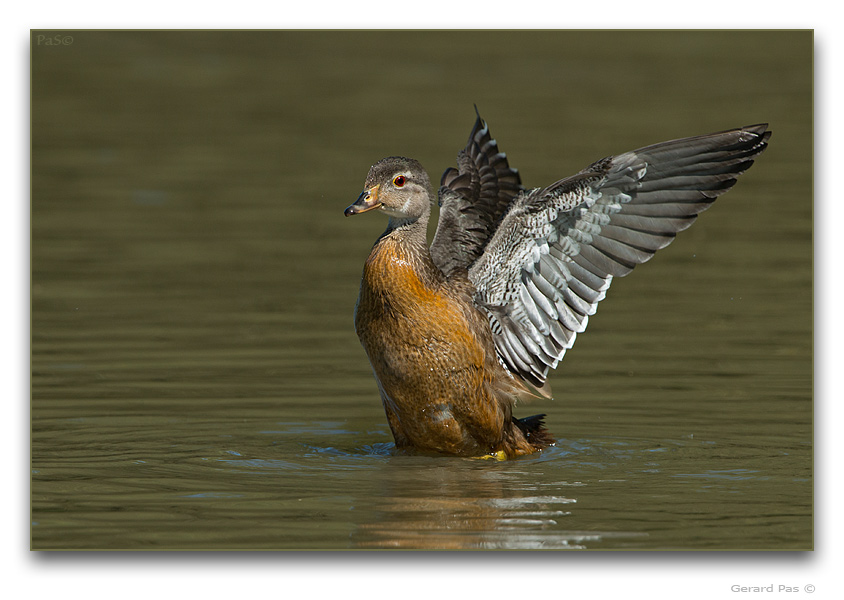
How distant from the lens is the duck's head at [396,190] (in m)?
8.47

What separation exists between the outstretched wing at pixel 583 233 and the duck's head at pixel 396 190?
21.7 inches

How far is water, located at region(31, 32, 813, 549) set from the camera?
7.54 metres

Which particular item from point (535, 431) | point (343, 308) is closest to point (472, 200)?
point (535, 431)

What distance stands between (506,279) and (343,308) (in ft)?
11.1

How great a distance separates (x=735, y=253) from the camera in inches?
521

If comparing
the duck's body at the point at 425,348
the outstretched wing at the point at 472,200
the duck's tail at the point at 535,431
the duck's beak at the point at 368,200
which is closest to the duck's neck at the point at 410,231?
the duck's body at the point at 425,348

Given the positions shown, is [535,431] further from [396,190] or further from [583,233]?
[396,190]

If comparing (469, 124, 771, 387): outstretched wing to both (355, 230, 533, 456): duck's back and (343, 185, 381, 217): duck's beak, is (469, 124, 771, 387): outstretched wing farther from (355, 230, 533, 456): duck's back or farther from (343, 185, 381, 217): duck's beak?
(343, 185, 381, 217): duck's beak

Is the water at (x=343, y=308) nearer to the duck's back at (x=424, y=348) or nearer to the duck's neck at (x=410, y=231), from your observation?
the duck's back at (x=424, y=348)

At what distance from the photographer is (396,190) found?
28.1ft

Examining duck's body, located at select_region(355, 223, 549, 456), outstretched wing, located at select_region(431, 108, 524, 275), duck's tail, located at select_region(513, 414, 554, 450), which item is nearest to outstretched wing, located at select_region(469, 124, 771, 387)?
duck's body, located at select_region(355, 223, 549, 456)

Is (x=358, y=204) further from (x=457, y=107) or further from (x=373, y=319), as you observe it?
(x=457, y=107)
